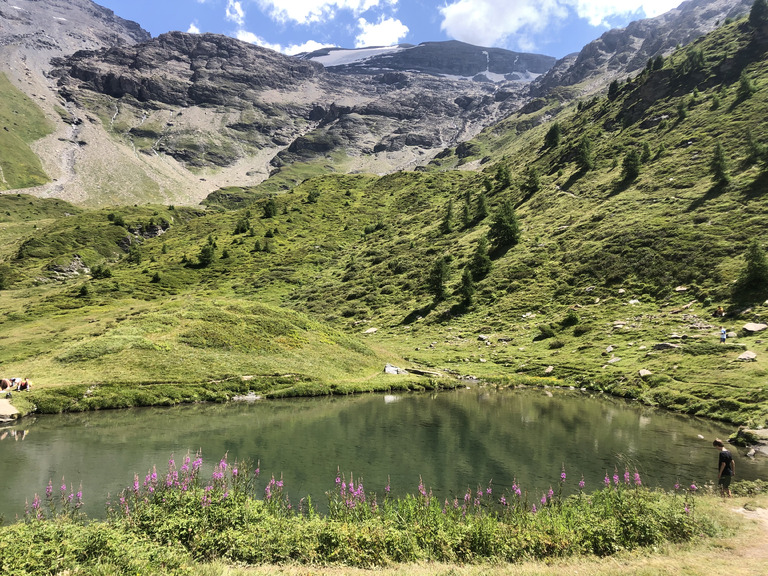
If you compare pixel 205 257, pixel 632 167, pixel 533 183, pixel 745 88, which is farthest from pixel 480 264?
pixel 205 257

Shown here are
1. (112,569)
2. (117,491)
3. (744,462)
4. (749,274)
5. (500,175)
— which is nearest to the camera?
(112,569)

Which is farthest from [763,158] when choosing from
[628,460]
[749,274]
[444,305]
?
[628,460]

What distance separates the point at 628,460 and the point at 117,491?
→ 28.0 metres

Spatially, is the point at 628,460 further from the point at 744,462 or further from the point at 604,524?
the point at 604,524

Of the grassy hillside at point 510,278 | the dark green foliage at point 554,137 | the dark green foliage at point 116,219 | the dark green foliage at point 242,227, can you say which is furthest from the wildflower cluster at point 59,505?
the dark green foliage at point 116,219

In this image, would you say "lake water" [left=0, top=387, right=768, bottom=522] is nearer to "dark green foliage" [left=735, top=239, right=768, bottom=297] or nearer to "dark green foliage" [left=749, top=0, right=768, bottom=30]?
"dark green foliage" [left=735, top=239, right=768, bottom=297]

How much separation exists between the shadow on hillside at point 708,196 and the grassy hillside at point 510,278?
13.3 inches

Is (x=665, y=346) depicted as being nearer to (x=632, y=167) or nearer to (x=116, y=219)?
(x=632, y=167)

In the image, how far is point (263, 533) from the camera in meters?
12.8

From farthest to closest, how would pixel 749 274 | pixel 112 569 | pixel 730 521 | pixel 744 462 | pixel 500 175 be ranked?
pixel 500 175 < pixel 749 274 < pixel 744 462 < pixel 730 521 < pixel 112 569

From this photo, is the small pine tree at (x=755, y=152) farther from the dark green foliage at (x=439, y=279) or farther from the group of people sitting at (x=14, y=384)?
the group of people sitting at (x=14, y=384)

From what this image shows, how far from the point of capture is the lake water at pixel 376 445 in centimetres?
2064

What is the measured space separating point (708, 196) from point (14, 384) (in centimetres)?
10837

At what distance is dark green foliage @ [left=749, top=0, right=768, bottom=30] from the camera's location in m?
132
